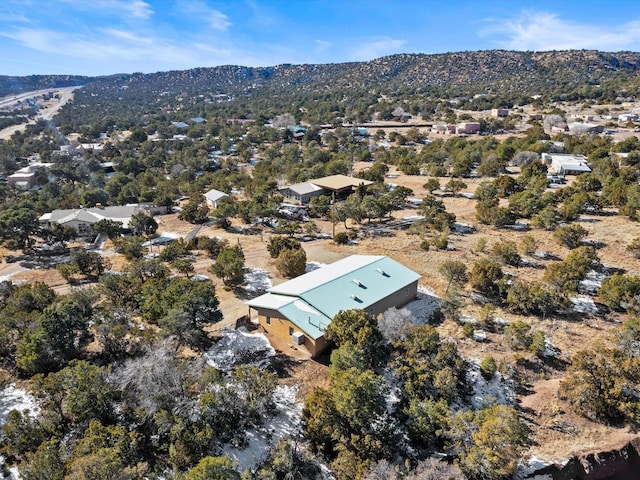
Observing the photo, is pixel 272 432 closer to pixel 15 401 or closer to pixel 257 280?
pixel 15 401

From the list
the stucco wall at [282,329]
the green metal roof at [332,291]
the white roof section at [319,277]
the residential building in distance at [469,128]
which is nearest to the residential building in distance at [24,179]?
the white roof section at [319,277]

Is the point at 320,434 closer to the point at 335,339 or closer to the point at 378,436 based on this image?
the point at 378,436

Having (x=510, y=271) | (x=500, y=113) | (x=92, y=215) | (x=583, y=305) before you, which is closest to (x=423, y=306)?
(x=510, y=271)

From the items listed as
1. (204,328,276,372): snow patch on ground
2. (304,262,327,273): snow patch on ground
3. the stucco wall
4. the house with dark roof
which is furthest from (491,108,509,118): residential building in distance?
(204,328,276,372): snow patch on ground

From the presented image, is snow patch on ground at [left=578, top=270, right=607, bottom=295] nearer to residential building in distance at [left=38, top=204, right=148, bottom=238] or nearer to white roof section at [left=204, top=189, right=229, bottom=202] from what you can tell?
white roof section at [left=204, top=189, right=229, bottom=202]

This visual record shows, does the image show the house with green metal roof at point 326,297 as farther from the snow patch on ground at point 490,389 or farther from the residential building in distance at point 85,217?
the residential building in distance at point 85,217

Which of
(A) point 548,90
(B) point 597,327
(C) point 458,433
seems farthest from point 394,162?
(A) point 548,90
